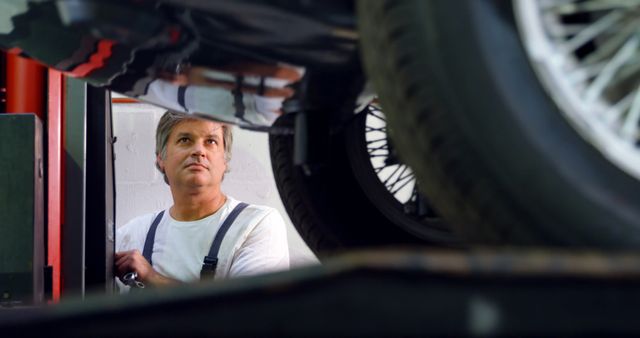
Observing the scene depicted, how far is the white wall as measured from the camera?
472cm

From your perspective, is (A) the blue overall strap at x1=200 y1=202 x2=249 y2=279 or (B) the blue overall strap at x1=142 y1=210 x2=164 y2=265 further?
(B) the blue overall strap at x1=142 y1=210 x2=164 y2=265

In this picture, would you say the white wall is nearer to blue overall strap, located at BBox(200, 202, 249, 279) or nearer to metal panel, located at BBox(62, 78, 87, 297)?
blue overall strap, located at BBox(200, 202, 249, 279)

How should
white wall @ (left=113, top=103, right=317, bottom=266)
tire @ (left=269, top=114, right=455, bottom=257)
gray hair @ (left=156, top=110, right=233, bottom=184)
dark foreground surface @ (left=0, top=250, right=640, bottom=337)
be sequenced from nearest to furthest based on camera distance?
dark foreground surface @ (left=0, top=250, right=640, bottom=337) < tire @ (left=269, top=114, right=455, bottom=257) < gray hair @ (left=156, top=110, right=233, bottom=184) < white wall @ (left=113, top=103, right=317, bottom=266)

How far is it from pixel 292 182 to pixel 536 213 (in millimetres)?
1025

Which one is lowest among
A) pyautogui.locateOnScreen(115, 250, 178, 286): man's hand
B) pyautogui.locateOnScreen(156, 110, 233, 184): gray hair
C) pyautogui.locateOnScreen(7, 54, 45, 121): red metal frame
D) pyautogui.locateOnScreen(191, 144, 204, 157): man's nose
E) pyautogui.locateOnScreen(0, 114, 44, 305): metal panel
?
pyautogui.locateOnScreen(115, 250, 178, 286): man's hand

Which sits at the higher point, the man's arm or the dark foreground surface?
the dark foreground surface

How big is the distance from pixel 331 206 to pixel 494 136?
100cm

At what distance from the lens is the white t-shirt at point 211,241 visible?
10.9 feet

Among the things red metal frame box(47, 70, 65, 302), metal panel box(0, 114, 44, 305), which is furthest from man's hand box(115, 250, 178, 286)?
metal panel box(0, 114, 44, 305)

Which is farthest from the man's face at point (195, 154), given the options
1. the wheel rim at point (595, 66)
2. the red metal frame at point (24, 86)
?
the wheel rim at point (595, 66)

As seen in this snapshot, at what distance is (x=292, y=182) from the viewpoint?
219cm

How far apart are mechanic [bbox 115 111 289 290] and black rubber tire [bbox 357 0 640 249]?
6.27 feet

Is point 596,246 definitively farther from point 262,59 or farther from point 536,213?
point 262,59

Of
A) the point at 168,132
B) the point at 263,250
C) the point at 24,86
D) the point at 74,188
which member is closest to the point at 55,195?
the point at 74,188
